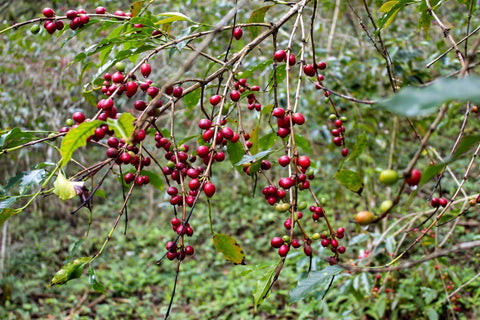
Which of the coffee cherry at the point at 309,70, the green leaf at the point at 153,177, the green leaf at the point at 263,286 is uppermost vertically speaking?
the coffee cherry at the point at 309,70

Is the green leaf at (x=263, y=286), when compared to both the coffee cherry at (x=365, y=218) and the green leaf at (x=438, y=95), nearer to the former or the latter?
the coffee cherry at (x=365, y=218)

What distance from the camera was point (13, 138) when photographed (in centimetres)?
67

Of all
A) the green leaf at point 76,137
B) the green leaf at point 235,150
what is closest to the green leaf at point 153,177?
the green leaf at point 235,150

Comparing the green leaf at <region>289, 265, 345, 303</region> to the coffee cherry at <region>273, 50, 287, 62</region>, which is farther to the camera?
the coffee cherry at <region>273, 50, 287, 62</region>

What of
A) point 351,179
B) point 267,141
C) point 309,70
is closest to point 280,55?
point 309,70

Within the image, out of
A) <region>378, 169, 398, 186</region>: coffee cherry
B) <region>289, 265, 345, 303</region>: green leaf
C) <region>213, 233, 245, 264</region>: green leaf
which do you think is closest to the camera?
<region>378, 169, 398, 186</region>: coffee cherry

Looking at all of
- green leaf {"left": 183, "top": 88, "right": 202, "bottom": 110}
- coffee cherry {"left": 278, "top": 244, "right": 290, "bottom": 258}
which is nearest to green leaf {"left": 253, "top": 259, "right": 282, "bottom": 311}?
coffee cherry {"left": 278, "top": 244, "right": 290, "bottom": 258}

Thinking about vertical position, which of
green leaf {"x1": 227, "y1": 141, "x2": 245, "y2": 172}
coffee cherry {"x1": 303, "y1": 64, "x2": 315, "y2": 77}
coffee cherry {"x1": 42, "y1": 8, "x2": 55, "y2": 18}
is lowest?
green leaf {"x1": 227, "y1": 141, "x2": 245, "y2": 172}

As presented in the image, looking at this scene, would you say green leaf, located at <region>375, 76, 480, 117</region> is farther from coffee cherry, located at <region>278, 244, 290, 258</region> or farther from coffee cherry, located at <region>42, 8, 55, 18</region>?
coffee cherry, located at <region>42, 8, 55, 18</region>

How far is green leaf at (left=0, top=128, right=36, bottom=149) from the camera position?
0.66m

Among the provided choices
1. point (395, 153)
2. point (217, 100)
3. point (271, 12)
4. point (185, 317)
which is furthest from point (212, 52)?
point (217, 100)

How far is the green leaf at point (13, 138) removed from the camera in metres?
0.66

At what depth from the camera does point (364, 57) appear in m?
2.68

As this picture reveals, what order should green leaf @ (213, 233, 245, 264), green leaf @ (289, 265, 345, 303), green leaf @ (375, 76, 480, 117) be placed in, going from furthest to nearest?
green leaf @ (213, 233, 245, 264) < green leaf @ (289, 265, 345, 303) < green leaf @ (375, 76, 480, 117)
